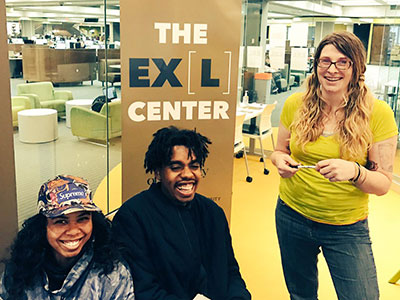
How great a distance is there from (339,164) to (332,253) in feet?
1.46

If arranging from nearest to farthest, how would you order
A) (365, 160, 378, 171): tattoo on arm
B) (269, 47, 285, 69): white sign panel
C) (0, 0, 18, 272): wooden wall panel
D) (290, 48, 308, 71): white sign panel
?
1. (365, 160, 378, 171): tattoo on arm
2. (0, 0, 18, 272): wooden wall panel
3. (290, 48, 308, 71): white sign panel
4. (269, 47, 285, 69): white sign panel

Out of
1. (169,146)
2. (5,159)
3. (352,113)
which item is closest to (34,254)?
(169,146)

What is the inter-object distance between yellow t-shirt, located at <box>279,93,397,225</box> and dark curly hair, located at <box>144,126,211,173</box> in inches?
18.5

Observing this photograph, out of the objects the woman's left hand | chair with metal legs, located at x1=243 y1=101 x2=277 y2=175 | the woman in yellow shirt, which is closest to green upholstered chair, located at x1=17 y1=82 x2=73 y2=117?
the woman in yellow shirt

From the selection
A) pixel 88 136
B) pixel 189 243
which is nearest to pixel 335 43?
pixel 189 243

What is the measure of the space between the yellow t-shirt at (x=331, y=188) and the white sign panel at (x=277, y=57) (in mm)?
4839

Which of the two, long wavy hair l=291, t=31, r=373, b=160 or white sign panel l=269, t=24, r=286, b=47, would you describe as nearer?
long wavy hair l=291, t=31, r=373, b=160

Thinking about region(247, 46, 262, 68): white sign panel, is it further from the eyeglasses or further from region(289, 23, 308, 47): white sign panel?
the eyeglasses

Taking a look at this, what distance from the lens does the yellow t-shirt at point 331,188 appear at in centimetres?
183

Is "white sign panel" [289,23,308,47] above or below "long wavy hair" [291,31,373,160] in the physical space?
above

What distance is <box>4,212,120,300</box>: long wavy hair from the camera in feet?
4.94

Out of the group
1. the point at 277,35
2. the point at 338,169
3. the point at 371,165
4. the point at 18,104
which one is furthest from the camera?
the point at 277,35

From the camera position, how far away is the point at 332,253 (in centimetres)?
193

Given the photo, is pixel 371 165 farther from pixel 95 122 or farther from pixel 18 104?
pixel 95 122
